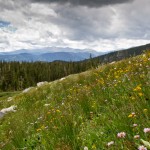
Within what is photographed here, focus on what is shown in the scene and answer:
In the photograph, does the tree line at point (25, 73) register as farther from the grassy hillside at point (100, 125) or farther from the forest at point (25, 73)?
the grassy hillside at point (100, 125)

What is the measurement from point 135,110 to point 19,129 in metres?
4.08

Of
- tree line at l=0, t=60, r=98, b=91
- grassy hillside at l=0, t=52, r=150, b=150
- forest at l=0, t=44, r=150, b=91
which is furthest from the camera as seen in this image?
tree line at l=0, t=60, r=98, b=91

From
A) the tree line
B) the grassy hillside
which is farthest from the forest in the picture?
the grassy hillside

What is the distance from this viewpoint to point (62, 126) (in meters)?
5.61

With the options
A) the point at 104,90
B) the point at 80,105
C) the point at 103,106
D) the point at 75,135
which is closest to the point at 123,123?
the point at 75,135

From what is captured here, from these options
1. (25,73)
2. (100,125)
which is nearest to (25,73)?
(25,73)

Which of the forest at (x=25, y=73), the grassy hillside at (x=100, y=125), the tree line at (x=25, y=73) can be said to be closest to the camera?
the grassy hillside at (x=100, y=125)

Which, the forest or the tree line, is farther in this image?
the tree line

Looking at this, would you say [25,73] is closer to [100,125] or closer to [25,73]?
[25,73]

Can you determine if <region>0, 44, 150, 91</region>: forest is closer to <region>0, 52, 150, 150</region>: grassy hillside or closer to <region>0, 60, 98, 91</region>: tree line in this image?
<region>0, 60, 98, 91</region>: tree line

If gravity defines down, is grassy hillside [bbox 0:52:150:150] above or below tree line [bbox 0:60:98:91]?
above

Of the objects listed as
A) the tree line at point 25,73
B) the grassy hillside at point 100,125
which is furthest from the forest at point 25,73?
the grassy hillside at point 100,125

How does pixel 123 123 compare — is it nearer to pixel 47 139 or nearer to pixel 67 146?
pixel 67 146

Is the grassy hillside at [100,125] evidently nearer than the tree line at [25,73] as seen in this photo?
Yes
